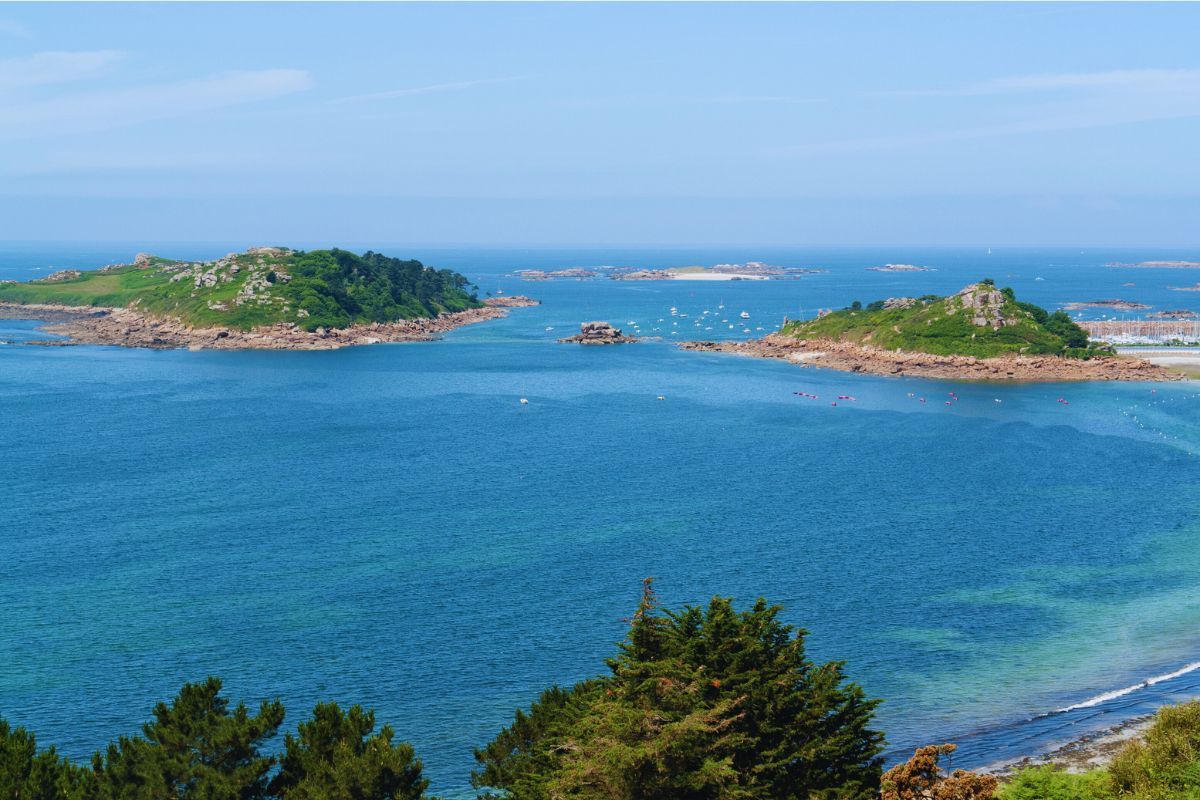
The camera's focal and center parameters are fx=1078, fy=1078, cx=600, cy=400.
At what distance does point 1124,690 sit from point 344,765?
35.5m

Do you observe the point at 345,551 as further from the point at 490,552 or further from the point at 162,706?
the point at 162,706

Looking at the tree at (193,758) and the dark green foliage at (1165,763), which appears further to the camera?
the dark green foliage at (1165,763)

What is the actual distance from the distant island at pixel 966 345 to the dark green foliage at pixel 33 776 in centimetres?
13299

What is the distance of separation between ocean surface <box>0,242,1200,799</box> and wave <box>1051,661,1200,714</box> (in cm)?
24

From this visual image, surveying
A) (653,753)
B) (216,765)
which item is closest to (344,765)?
(216,765)

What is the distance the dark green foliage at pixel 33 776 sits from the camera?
1114 inches

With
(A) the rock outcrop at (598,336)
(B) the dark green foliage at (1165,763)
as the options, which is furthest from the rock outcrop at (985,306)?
(B) the dark green foliage at (1165,763)

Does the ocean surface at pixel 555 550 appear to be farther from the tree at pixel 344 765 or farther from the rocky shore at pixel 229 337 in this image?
the rocky shore at pixel 229 337

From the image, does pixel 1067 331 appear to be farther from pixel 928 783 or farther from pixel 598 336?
pixel 928 783

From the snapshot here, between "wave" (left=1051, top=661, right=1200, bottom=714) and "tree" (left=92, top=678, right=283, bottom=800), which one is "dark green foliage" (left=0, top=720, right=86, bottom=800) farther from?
"wave" (left=1051, top=661, right=1200, bottom=714)

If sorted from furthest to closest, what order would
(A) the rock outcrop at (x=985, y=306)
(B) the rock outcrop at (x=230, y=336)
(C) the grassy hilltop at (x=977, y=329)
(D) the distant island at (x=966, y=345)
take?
1. (B) the rock outcrop at (x=230, y=336)
2. (A) the rock outcrop at (x=985, y=306)
3. (C) the grassy hilltop at (x=977, y=329)
4. (D) the distant island at (x=966, y=345)

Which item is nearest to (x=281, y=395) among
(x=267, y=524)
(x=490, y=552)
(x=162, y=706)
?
(x=267, y=524)

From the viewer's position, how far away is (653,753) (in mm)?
26203

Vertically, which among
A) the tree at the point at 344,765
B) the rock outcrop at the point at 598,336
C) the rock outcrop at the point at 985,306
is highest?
the rock outcrop at the point at 985,306
